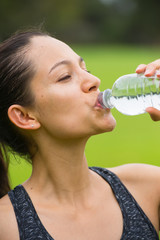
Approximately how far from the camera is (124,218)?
327cm

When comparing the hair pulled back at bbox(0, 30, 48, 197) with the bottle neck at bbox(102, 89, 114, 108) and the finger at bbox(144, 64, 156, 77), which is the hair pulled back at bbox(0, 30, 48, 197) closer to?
the bottle neck at bbox(102, 89, 114, 108)

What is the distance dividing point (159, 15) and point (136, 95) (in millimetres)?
38133

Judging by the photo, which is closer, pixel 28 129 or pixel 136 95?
pixel 28 129

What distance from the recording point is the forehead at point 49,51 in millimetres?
3309

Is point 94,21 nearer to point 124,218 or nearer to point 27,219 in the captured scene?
point 124,218

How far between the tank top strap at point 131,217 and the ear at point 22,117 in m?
0.61

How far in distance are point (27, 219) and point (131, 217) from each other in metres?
0.62

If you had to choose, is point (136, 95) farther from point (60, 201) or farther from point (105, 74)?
point (105, 74)

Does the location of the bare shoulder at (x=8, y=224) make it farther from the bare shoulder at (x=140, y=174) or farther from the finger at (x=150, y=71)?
the finger at (x=150, y=71)

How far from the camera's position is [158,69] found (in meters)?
3.17

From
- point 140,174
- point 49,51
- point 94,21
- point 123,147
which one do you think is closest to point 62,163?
point 140,174

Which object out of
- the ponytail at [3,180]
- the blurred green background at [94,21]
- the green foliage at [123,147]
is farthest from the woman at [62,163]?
the blurred green background at [94,21]

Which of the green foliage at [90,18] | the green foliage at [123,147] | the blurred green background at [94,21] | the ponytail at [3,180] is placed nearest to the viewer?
the ponytail at [3,180]

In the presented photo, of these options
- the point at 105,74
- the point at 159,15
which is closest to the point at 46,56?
the point at 105,74
